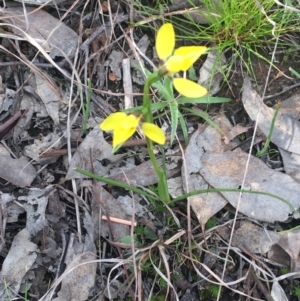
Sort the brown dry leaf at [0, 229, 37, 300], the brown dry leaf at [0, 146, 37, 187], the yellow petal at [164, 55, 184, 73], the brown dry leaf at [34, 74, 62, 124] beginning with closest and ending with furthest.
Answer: the yellow petal at [164, 55, 184, 73]
the brown dry leaf at [0, 229, 37, 300]
the brown dry leaf at [0, 146, 37, 187]
the brown dry leaf at [34, 74, 62, 124]

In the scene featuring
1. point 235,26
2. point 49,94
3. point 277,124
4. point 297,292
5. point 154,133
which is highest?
point 154,133

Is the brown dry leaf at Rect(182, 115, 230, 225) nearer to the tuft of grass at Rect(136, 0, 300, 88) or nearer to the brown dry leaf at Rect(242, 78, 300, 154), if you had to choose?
the brown dry leaf at Rect(242, 78, 300, 154)

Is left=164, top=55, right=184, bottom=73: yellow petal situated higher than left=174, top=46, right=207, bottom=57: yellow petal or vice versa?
left=174, top=46, right=207, bottom=57: yellow petal

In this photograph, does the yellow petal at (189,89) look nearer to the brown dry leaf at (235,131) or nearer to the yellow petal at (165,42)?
the yellow petal at (165,42)

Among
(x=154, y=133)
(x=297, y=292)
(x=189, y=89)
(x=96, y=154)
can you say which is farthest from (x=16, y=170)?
(x=297, y=292)

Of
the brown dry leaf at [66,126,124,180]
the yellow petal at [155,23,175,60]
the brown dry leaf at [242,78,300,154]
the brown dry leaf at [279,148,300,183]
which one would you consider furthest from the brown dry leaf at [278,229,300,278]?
the yellow petal at [155,23,175,60]

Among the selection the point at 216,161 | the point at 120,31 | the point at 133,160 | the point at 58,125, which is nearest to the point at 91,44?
the point at 120,31

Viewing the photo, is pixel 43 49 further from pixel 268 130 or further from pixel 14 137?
pixel 268 130

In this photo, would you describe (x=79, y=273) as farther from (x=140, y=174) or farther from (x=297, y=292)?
(x=297, y=292)
